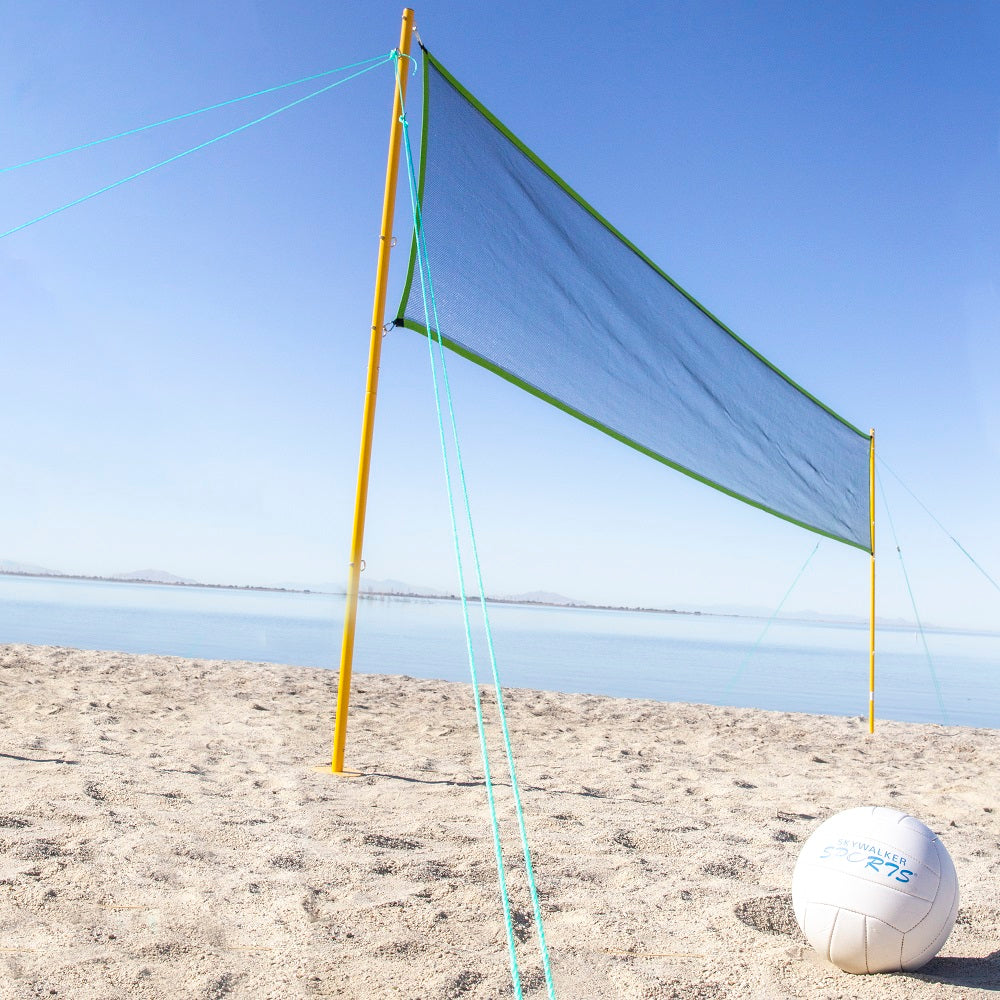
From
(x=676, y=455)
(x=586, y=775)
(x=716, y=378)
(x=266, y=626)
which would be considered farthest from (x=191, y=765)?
(x=266, y=626)

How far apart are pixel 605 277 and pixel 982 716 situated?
8.39 metres

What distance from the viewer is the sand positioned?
206 centimetres

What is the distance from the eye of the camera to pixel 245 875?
2.67 metres

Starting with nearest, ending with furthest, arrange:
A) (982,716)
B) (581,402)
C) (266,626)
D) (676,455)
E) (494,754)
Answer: (581,402) < (676,455) < (494,754) < (982,716) < (266,626)

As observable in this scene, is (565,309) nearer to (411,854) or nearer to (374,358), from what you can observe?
(374,358)

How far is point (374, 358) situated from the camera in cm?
409

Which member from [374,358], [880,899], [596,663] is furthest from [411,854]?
[596,663]

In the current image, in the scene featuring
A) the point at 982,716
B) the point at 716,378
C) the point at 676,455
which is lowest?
the point at 982,716

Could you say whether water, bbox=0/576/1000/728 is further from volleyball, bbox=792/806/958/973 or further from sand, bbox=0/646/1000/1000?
volleyball, bbox=792/806/958/973

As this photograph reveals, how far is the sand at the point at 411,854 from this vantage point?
2064 mm

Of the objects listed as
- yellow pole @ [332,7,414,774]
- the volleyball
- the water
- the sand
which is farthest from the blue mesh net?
the water

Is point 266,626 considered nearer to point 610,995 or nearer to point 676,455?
point 676,455

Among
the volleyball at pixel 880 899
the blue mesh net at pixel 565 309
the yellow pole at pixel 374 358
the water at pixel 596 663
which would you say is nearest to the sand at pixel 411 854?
the volleyball at pixel 880 899

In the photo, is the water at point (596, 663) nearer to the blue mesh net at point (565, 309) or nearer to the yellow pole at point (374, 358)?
the blue mesh net at point (565, 309)
